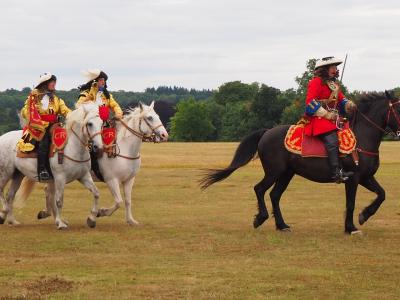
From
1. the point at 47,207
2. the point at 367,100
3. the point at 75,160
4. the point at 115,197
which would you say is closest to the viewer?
the point at 367,100

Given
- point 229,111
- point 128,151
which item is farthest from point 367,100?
point 229,111

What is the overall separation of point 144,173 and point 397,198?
54.7ft

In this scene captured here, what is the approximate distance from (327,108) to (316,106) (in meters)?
0.36

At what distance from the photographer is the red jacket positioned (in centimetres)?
1495

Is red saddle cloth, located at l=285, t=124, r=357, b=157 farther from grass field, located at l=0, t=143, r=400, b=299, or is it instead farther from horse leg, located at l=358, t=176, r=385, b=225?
grass field, located at l=0, t=143, r=400, b=299

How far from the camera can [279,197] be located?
16.3 meters

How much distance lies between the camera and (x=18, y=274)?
11055 mm

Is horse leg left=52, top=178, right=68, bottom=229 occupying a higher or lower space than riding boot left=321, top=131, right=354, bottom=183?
lower

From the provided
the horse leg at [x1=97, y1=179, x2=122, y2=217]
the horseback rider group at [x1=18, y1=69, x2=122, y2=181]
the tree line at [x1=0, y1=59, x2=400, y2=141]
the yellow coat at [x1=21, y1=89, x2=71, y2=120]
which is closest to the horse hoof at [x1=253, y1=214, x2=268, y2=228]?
the horse leg at [x1=97, y1=179, x2=122, y2=217]

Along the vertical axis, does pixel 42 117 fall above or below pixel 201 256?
above

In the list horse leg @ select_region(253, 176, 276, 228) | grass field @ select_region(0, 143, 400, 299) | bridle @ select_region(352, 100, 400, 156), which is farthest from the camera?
horse leg @ select_region(253, 176, 276, 228)

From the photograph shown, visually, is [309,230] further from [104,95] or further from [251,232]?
[104,95]

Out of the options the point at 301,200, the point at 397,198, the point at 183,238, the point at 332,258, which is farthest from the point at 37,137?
the point at 397,198

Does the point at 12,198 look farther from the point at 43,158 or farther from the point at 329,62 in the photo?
the point at 329,62
